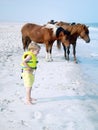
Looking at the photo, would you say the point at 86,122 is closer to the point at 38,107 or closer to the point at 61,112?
the point at 61,112

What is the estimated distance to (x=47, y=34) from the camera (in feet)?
37.1

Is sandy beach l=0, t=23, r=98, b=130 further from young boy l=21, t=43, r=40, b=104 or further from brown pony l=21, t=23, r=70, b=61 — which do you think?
brown pony l=21, t=23, r=70, b=61

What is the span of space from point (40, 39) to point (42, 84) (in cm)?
446

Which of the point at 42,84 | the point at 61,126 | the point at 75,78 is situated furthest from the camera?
the point at 75,78

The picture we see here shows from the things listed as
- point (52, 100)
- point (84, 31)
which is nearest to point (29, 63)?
point (52, 100)

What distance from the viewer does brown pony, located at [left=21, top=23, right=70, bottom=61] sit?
433 inches

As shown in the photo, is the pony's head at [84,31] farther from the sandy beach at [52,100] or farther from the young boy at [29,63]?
the young boy at [29,63]

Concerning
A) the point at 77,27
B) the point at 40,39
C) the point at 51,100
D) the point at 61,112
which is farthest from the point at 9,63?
the point at 61,112

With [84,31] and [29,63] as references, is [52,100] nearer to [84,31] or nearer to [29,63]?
[29,63]

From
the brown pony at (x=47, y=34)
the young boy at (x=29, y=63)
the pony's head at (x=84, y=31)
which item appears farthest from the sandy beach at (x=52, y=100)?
the pony's head at (x=84, y=31)

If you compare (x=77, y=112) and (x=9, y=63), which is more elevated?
(x=77, y=112)

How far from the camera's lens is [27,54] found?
6.02m

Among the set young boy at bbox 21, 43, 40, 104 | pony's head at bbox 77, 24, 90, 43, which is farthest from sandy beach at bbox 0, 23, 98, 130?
pony's head at bbox 77, 24, 90, 43

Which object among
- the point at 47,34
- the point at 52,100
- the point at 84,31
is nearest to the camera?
the point at 52,100
